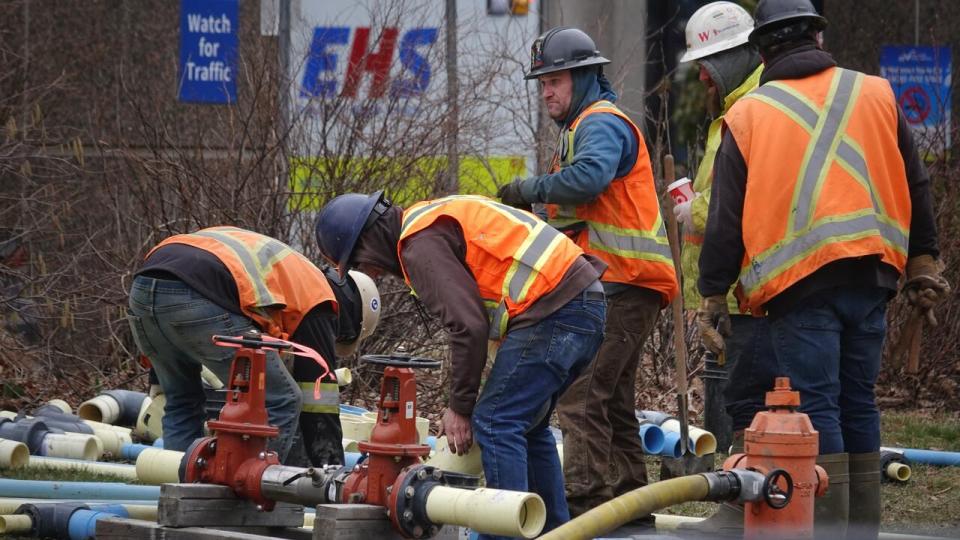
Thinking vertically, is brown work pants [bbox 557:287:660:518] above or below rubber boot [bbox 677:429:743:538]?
above

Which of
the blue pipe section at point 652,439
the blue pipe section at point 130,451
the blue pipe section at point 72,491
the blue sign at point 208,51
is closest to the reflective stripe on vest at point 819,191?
the blue pipe section at point 652,439

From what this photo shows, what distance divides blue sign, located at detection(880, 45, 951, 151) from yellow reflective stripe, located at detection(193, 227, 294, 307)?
585cm

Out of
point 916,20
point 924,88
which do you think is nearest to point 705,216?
point 924,88

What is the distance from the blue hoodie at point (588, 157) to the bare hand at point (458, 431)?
1.32 meters

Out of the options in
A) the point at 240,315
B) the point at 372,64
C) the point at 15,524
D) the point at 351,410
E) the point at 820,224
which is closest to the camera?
the point at 820,224

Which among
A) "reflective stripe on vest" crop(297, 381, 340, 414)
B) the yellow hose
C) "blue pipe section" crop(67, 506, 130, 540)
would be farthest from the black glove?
the yellow hose

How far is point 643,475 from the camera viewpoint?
6.57m

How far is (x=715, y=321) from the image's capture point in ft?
18.7

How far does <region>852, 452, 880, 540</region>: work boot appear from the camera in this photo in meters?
5.39

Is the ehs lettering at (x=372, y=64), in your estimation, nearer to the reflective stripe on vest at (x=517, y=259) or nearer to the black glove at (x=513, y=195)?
the black glove at (x=513, y=195)

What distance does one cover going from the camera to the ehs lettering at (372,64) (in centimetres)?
984

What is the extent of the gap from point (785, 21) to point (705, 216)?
3.55 feet

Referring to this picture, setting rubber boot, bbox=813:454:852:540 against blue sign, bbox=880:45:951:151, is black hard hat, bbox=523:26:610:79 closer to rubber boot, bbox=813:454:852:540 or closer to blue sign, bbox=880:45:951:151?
rubber boot, bbox=813:454:852:540

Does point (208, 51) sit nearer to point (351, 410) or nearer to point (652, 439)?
point (351, 410)
